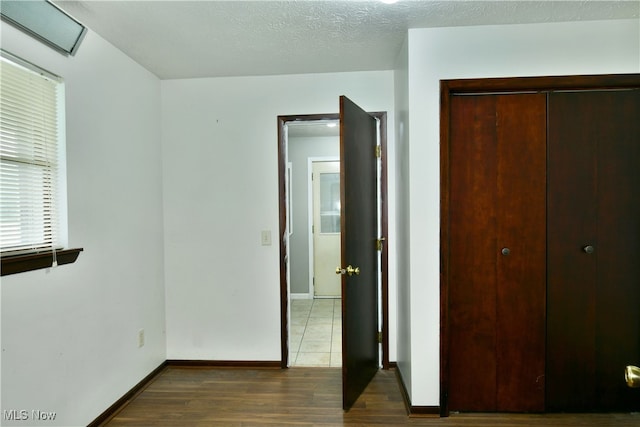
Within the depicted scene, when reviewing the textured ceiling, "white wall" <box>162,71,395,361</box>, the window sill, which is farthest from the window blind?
"white wall" <box>162,71,395,361</box>

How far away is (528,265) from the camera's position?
208 cm

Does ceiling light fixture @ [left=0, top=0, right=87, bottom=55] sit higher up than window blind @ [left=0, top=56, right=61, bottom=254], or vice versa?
ceiling light fixture @ [left=0, top=0, right=87, bottom=55]

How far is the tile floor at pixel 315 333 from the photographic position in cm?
293

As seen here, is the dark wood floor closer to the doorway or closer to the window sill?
the doorway

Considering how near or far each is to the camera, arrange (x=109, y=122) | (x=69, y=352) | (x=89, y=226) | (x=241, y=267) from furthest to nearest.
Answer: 1. (x=241, y=267)
2. (x=109, y=122)
3. (x=89, y=226)
4. (x=69, y=352)

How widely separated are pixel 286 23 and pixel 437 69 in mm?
941

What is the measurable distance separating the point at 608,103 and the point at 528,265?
3.53 ft

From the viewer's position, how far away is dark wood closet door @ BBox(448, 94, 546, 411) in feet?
6.76

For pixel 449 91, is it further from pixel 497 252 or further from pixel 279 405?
pixel 279 405

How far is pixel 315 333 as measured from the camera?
3578 millimetres

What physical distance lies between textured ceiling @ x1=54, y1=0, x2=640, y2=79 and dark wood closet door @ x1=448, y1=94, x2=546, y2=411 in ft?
1.57

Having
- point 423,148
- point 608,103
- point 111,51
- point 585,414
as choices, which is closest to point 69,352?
point 111,51

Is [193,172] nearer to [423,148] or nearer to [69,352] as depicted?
[69,352]

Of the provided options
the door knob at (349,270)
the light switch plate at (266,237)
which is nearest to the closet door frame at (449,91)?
the door knob at (349,270)
